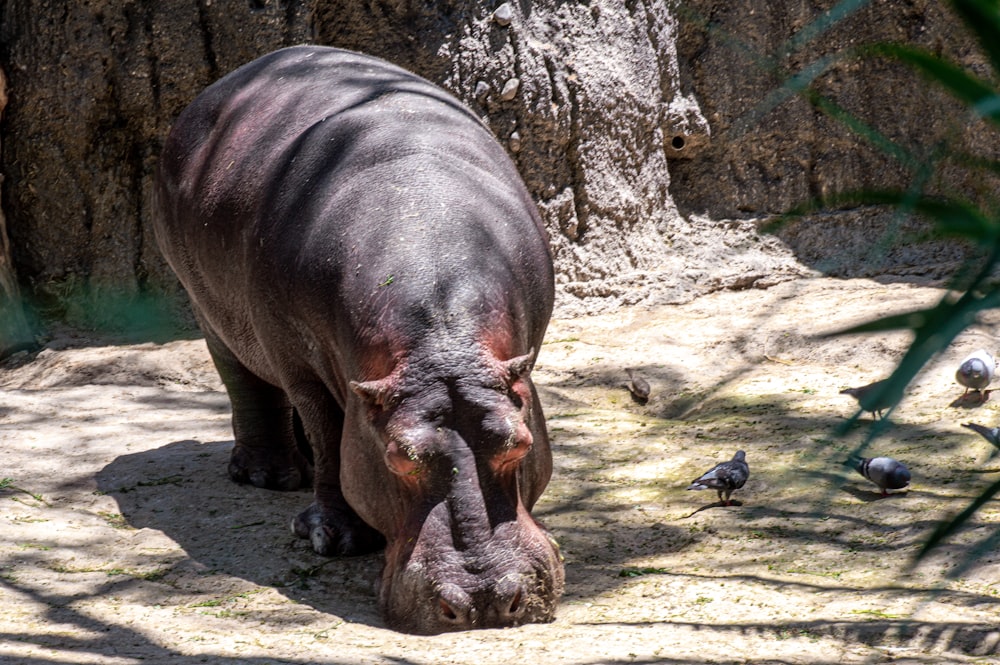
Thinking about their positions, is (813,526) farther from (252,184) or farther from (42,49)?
(42,49)

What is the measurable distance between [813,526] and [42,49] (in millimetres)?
6251

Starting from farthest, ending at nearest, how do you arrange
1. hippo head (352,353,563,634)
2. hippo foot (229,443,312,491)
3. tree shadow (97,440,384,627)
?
hippo foot (229,443,312,491) < tree shadow (97,440,384,627) < hippo head (352,353,563,634)

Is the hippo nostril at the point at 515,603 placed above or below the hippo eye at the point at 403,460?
below

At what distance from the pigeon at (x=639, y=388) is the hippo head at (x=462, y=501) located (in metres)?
3.36

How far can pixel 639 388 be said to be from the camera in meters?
7.25

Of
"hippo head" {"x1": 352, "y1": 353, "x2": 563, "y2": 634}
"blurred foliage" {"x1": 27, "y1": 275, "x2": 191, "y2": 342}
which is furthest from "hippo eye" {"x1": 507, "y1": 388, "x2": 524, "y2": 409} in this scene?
"blurred foliage" {"x1": 27, "y1": 275, "x2": 191, "y2": 342}

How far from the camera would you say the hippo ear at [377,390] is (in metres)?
3.86

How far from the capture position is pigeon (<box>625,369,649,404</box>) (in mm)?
7223

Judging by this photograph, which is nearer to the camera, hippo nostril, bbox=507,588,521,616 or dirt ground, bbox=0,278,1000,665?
dirt ground, bbox=0,278,1000,665

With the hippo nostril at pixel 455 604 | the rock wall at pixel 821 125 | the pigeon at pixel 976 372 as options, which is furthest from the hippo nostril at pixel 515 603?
the rock wall at pixel 821 125

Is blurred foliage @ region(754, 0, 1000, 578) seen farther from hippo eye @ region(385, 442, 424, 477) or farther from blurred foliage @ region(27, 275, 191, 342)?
blurred foliage @ region(27, 275, 191, 342)

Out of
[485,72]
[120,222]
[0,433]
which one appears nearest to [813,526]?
[0,433]

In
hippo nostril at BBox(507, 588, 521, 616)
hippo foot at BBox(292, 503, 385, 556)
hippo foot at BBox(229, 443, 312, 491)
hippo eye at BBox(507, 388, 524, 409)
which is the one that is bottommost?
hippo foot at BBox(229, 443, 312, 491)

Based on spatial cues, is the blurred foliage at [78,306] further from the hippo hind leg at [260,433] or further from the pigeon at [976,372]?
the pigeon at [976,372]
